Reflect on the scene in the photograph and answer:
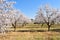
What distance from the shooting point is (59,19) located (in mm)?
54375

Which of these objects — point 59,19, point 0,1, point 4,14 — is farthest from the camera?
point 59,19

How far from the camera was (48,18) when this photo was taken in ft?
181

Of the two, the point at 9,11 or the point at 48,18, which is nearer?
the point at 9,11

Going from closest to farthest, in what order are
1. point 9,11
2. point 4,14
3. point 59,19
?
point 4,14
point 9,11
point 59,19

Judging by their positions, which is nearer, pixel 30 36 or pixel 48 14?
pixel 30 36

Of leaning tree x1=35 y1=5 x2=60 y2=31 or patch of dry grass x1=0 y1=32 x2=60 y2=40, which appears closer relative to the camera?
patch of dry grass x1=0 y1=32 x2=60 y2=40

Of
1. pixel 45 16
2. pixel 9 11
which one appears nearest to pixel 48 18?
pixel 45 16

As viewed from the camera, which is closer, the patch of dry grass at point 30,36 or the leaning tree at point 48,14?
the patch of dry grass at point 30,36

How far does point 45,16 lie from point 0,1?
36.9 m

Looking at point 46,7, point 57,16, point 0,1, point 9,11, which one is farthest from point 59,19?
point 0,1

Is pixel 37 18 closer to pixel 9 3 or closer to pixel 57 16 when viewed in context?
pixel 57 16

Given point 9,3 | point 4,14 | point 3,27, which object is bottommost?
point 3,27

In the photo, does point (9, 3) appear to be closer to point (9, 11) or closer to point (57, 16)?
point (9, 11)

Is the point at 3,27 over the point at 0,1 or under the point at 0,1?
under
